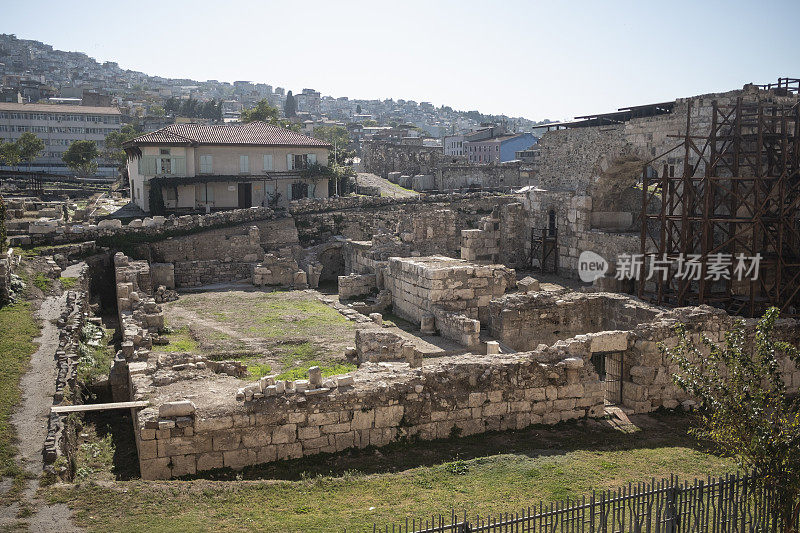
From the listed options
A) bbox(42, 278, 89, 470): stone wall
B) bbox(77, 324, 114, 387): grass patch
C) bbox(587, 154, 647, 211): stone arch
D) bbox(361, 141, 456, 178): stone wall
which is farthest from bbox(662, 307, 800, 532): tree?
bbox(361, 141, 456, 178): stone wall

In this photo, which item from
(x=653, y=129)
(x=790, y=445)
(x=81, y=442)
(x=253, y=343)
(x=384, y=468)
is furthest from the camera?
(x=653, y=129)

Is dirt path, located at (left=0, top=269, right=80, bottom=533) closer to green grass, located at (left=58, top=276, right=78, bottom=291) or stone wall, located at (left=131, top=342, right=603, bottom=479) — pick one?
stone wall, located at (left=131, top=342, right=603, bottom=479)

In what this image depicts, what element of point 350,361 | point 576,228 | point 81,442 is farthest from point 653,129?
point 81,442

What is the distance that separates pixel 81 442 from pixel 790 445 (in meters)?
11.3

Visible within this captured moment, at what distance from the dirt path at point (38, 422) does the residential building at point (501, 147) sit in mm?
63271

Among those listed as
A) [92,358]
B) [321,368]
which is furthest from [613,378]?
[92,358]

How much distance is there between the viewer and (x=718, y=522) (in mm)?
8938

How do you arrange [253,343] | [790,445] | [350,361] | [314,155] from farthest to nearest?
1. [314,155]
2. [253,343]
3. [350,361]
4. [790,445]

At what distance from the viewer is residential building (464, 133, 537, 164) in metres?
77.9

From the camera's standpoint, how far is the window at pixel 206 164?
3991 cm

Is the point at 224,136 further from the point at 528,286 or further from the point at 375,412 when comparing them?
the point at 375,412

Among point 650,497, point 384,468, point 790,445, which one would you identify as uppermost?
point 790,445

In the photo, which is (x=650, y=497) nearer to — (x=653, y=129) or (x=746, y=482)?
(x=746, y=482)

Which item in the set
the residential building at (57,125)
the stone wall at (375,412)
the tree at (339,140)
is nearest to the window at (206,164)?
the tree at (339,140)
